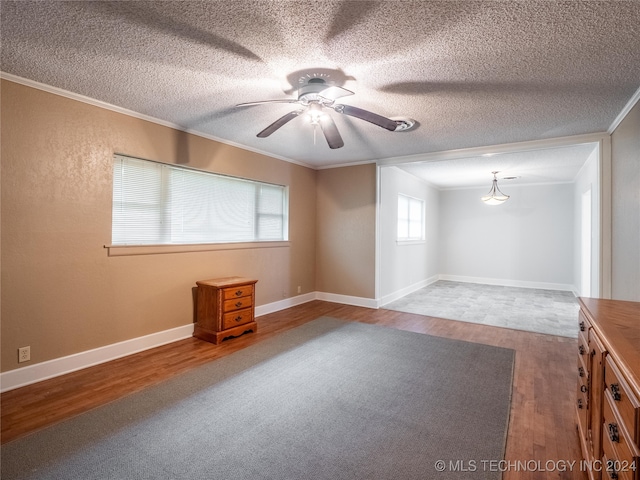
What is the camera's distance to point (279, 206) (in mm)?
5133

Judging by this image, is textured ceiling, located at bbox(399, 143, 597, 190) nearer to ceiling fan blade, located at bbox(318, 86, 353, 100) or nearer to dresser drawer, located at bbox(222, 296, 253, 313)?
ceiling fan blade, located at bbox(318, 86, 353, 100)

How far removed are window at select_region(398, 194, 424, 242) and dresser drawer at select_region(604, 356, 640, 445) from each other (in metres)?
5.14

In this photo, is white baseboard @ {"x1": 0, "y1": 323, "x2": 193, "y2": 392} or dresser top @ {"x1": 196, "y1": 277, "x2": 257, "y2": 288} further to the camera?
dresser top @ {"x1": 196, "y1": 277, "x2": 257, "y2": 288}

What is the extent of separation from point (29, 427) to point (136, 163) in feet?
7.91

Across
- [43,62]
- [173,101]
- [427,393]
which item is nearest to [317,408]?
[427,393]

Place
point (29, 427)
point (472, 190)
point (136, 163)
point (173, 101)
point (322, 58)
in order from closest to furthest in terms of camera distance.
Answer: point (29, 427), point (322, 58), point (173, 101), point (136, 163), point (472, 190)

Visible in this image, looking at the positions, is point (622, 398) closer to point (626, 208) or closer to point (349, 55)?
point (349, 55)

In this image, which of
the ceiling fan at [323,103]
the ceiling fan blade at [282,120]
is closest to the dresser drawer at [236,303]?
the ceiling fan blade at [282,120]

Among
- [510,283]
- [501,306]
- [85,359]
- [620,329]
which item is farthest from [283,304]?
[510,283]

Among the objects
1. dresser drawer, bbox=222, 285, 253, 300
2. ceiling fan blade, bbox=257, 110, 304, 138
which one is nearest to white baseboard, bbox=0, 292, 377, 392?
dresser drawer, bbox=222, 285, 253, 300

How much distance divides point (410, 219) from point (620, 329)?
221 inches

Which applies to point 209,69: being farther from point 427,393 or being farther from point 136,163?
point 427,393

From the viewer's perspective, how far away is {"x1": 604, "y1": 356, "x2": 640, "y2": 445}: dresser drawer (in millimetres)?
916

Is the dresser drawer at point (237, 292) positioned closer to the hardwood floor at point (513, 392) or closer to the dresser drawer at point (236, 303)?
the dresser drawer at point (236, 303)
